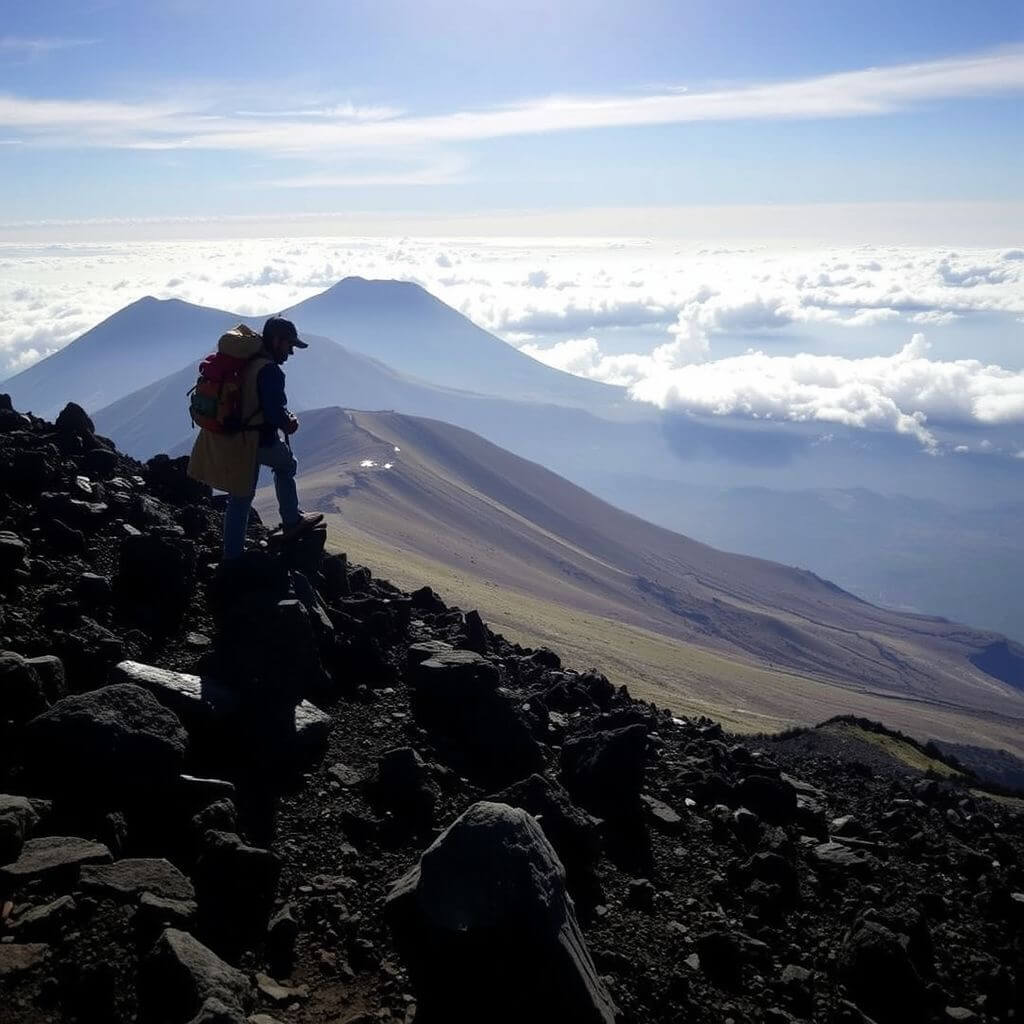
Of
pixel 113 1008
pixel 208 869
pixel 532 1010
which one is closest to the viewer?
pixel 113 1008

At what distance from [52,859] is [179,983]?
162cm

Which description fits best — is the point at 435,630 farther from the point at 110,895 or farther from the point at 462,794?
the point at 110,895

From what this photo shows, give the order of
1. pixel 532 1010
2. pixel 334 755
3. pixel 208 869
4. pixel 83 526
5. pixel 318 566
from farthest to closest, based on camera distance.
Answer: pixel 318 566 < pixel 83 526 < pixel 334 755 < pixel 208 869 < pixel 532 1010

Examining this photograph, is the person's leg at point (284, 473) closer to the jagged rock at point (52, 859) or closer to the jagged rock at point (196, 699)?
the jagged rock at point (196, 699)

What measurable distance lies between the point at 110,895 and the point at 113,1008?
1.00 metres

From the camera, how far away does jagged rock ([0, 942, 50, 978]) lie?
6.14 metres

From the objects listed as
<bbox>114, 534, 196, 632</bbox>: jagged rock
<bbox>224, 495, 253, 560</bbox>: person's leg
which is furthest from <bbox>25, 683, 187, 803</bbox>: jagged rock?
<bbox>224, 495, 253, 560</bbox>: person's leg

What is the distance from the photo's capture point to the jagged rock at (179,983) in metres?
6.12

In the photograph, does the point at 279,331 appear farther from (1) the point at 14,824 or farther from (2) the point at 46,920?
(2) the point at 46,920

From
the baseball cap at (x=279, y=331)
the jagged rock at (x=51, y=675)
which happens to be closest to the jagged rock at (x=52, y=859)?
the jagged rock at (x=51, y=675)

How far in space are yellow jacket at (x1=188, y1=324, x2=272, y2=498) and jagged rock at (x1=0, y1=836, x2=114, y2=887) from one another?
564cm

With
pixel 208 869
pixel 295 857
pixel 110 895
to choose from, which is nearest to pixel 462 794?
pixel 295 857

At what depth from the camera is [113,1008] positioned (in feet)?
19.9

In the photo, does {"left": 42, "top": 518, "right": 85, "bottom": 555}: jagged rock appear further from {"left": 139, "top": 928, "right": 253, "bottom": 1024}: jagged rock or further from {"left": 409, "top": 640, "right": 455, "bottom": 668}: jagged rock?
{"left": 139, "top": 928, "right": 253, "bottom": 1024}: jagged rock
